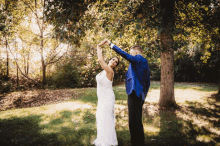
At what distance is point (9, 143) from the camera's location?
12.8 feet

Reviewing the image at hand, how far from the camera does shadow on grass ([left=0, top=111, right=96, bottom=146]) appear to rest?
3961 mm

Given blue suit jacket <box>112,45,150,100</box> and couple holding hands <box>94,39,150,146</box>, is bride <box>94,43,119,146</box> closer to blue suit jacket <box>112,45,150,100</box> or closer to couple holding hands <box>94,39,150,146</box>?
couple holding hands <box>94,39,150,146</box>

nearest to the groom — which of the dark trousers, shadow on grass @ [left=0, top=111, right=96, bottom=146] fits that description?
the dark trousers

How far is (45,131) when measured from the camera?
467cm

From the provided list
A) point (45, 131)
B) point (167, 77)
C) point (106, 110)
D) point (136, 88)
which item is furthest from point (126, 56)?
point (167, 77)

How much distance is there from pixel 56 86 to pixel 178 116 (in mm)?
12099

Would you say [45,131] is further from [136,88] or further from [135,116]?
[136,88]

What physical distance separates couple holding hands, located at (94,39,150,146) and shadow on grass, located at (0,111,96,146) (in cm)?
80

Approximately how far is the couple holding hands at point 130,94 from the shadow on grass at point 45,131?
80 cm

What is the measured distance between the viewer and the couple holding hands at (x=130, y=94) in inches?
113

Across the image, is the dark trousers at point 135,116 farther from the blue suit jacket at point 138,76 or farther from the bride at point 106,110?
the bride at point 106,110

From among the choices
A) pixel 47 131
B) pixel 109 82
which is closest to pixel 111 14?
pixel 109 82

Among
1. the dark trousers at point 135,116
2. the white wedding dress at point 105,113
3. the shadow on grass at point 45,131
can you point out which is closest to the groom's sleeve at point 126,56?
the dark trousers at point 135,116

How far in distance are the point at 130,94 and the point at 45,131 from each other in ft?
11.5
